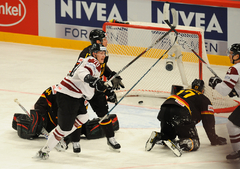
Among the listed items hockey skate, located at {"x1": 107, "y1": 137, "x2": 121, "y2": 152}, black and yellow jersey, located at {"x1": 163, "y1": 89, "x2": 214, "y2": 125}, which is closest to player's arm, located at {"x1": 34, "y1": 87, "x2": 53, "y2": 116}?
hockey skate, located at {"x1": 107, "y1": 137, "x2": 121, "y2": 152}

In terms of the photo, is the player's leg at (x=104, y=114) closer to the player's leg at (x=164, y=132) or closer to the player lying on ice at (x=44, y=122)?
the player lying on ice at (x=44, y=122)

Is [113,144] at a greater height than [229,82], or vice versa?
[229,82]

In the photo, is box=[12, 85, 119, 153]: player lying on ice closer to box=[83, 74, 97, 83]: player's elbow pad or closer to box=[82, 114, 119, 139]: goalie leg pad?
box=[82, 114, 119, 139]: goalie leg pad

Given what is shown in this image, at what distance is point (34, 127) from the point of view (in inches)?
193

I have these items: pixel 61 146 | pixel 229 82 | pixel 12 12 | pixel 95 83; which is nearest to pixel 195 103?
pixel 229 82

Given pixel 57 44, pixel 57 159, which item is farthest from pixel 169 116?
pixel 57 44

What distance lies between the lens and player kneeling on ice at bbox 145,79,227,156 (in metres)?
4.62

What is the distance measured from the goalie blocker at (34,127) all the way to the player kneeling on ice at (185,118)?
64 centimetres

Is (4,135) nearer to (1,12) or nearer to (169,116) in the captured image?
(169,116)

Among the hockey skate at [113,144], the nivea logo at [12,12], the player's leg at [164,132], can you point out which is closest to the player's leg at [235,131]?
the player's leg at [164,132]

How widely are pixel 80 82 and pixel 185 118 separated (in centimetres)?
107

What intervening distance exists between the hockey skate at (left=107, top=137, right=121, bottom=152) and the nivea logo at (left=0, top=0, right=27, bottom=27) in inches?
217

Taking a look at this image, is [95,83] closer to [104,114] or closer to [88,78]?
[88,78]

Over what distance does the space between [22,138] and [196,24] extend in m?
4.15
